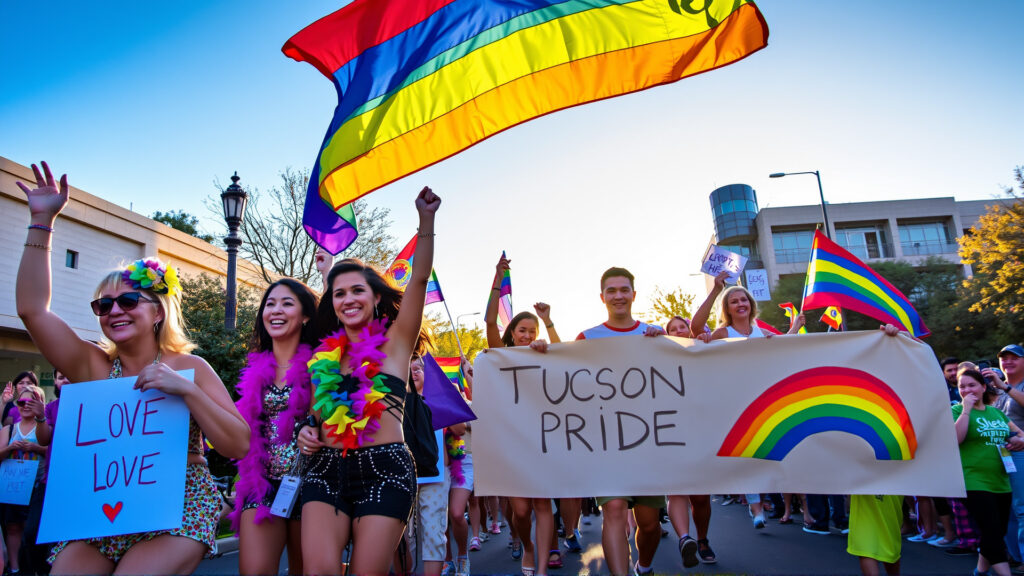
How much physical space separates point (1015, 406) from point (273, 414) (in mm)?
6575

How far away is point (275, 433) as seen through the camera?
3.70m

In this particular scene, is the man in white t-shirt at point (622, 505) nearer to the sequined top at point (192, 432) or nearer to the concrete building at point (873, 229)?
the sequined top at point (192, 432)

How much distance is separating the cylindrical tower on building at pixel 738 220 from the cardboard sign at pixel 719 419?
164 ft

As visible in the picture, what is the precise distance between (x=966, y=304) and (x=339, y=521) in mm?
34303

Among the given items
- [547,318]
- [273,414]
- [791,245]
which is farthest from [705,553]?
[791,245]

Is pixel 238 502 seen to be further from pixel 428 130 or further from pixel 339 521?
pixel 428 130

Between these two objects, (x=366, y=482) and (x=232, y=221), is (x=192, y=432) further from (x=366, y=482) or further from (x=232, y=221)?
(x=232, y=221)

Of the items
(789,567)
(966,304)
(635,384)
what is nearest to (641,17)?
(635,384)

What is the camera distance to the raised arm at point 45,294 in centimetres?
270

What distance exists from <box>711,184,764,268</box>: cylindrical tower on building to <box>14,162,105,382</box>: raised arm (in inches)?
2097

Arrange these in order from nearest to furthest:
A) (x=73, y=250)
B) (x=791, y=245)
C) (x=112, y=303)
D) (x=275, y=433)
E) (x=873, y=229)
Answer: (x=112, y=303), (x=275, y=433), (x=73, y=250), (x=873, y=229), (x=791, y=245)

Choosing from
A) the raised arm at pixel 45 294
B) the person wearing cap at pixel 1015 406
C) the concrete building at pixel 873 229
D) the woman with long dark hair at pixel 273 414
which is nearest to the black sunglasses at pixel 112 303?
the raised arm at pixel 45 294

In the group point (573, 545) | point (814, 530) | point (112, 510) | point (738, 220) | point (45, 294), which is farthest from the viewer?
point (738, 220)

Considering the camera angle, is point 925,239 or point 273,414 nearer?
point 273,414
